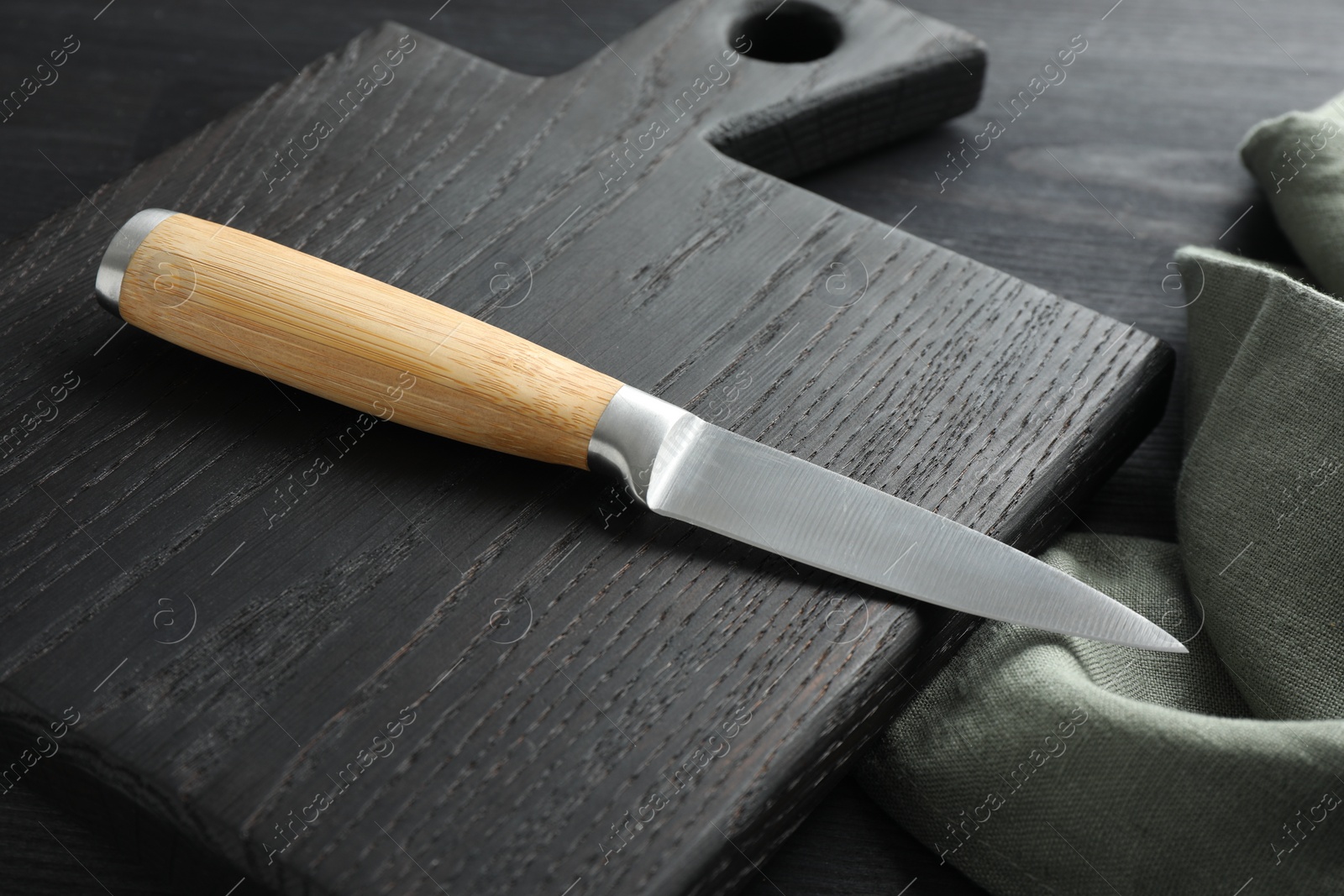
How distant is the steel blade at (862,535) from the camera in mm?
640

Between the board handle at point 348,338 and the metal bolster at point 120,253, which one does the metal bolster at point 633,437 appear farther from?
the metal bolster at point 120,253

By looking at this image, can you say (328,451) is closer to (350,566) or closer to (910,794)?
(350,566)

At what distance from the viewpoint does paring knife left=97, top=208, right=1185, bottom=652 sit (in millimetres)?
646

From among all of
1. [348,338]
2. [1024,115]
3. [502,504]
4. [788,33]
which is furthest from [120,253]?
[1024,115]

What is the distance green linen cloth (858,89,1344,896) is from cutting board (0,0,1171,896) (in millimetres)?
47

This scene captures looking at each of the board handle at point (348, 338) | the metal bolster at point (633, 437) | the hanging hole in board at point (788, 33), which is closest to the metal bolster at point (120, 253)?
the board handle at point (348, 338)

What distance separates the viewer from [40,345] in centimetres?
79

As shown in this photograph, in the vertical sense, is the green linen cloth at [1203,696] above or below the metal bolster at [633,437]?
below

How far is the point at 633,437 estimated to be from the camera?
666 millimetres

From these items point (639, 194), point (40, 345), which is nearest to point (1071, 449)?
point (639, 194)

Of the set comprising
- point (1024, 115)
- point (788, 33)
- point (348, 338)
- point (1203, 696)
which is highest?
point (348, 338)

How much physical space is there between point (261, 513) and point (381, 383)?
11 cm

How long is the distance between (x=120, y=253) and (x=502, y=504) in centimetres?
28

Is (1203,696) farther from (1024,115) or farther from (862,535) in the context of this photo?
(1024,115)
